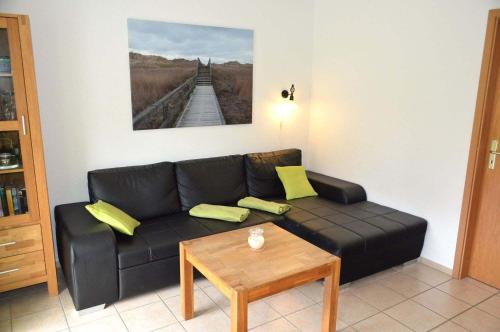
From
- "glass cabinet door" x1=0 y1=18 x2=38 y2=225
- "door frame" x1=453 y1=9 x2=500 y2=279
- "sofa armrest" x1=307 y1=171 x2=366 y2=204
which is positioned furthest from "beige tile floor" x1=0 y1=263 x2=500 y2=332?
"sofa armrest" x1=307 y1=171 x2=366 y2=204

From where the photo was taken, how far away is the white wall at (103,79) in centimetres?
298

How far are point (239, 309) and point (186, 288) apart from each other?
687 millimetres

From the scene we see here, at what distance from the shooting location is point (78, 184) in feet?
10.7

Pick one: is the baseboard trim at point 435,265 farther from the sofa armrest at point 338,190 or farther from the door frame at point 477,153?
the sofa armrest at point 338,190

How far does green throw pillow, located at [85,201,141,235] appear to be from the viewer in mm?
2740

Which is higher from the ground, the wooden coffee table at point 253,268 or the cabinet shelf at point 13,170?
the cabinet shelf at point 13,170

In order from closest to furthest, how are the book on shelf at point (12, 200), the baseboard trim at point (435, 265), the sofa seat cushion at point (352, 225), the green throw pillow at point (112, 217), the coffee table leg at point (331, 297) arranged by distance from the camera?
the coffee table leg at point (331, 297) < the book on shelf at point (12, 200) < the green throw pillow at point (112, 217) < the sofa seat cushion at point (352, 225) < the baseboard trim at point (435, 265)

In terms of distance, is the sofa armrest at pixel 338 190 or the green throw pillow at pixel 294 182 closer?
the sofa armrest at pixel 338 190

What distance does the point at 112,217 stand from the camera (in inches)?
108

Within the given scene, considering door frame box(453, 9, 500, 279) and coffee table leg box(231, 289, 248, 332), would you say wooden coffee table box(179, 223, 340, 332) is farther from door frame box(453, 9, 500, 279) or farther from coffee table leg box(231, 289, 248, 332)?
door frame box(453, 9, 500, 279)

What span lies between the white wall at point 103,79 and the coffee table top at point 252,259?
133 centimetres

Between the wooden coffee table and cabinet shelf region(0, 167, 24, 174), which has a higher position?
cabinet shelf region(0, 167, 24, 174)

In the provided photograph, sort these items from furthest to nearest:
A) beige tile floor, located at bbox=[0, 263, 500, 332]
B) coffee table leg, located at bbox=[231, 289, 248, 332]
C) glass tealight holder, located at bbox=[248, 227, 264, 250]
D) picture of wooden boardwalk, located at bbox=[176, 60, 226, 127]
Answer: picture of wooden boardwalk, located at bbox=[176, 60, 226, 127], beige tile floor, located at bbox=[0, 263, 500, 332], glass tealight holder, located at bbox=[248, 227, 264, 250], coffee table leg, located at bbox=[231, 289, 248, 332]

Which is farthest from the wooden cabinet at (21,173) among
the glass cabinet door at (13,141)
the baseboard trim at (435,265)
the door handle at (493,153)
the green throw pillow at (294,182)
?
the door handle at (493,153)
